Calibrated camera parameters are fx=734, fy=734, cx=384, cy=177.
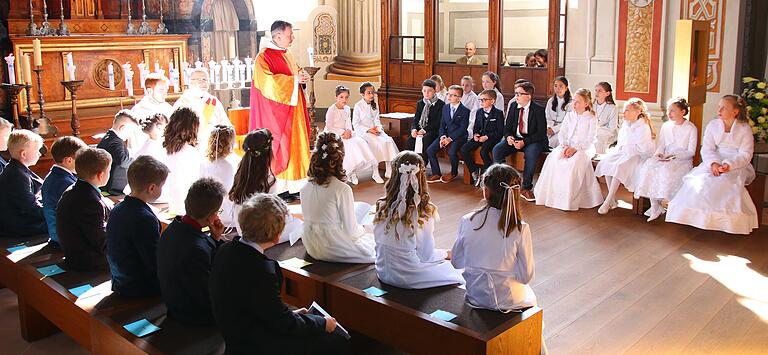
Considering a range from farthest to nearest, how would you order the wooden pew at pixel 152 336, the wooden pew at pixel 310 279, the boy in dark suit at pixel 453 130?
the boy in dark suit at pixel 453 130 → the wooden pew at pixel 310 279 → the wooden pew at pixel 152 336

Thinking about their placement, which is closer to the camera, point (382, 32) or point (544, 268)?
point (544, 268)

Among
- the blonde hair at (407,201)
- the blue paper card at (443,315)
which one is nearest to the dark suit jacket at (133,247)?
the blonde hair at (407,201)

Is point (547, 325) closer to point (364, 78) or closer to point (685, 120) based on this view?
point (685, 120)

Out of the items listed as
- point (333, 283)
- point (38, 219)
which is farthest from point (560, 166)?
point (38, 219)

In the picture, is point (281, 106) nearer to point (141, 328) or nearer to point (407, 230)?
point (407, 230)

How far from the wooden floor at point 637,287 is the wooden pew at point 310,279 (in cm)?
118

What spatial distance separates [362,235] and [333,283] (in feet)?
1.82

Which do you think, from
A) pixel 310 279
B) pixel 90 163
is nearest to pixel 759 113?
pixel 310 279

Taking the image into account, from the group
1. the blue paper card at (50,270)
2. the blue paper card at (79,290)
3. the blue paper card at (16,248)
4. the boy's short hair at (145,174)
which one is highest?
the boy's short hair at (145,174)

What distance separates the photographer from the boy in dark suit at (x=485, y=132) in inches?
300

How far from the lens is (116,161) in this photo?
5.84m

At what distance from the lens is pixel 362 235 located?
4320mm

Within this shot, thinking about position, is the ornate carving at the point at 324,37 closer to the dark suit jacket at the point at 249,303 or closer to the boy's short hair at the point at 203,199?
the boy's short hair at the point at 203,199

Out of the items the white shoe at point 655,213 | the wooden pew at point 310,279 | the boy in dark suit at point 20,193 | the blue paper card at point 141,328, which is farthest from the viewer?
the white shoe at point 655,213
